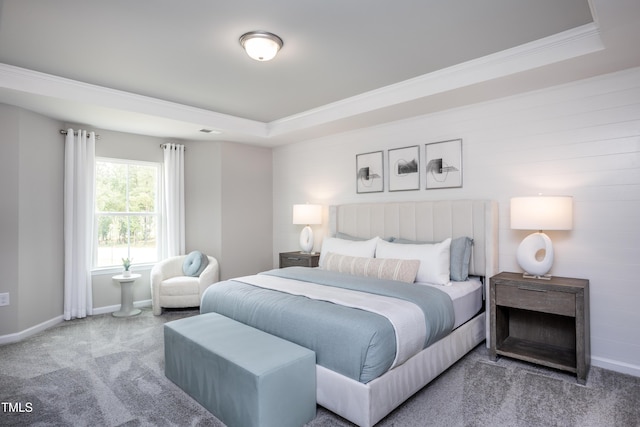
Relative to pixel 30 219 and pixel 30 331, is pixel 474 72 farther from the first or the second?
pixel 30 331

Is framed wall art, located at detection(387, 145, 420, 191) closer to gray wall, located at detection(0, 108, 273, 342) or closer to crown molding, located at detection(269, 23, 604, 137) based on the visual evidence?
crown molding, located at detection(269, 23, 604, 137)

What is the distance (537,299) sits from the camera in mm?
2855

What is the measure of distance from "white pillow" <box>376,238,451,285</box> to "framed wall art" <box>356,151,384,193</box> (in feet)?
3.86

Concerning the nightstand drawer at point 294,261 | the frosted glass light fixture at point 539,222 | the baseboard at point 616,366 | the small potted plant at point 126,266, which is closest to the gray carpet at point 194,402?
the baseboard at point 616,366

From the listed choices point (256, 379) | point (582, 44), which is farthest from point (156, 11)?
point (582, 44)

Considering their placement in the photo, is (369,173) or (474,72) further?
(369,173)

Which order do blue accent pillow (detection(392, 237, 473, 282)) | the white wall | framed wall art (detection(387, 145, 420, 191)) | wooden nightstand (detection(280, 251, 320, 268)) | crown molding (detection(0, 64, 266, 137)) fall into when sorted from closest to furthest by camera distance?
1. the white wall
2. crown molding (detection(0, 64, 266, 137))
3. blue accent pillow (detection(392, 237, 473, 282))
4. framed wall art (detection(387, 145, 420, 191))
5. wooden nightstand (detection(280, 251, 320, 268))

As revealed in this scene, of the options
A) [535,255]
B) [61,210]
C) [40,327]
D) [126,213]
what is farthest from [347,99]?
[40,327]

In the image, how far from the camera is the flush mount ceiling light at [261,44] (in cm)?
263

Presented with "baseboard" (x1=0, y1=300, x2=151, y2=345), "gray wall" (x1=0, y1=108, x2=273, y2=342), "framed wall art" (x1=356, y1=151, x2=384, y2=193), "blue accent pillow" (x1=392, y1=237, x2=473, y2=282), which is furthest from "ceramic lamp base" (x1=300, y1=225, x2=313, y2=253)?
"baseboard" (x1=0, y1=300, x2=151, y2=345)

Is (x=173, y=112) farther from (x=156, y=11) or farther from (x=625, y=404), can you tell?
(x=625, y=404)

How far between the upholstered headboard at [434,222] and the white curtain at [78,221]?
3095mm

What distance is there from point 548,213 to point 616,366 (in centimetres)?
132

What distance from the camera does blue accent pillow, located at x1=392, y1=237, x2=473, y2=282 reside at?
3.40 m
